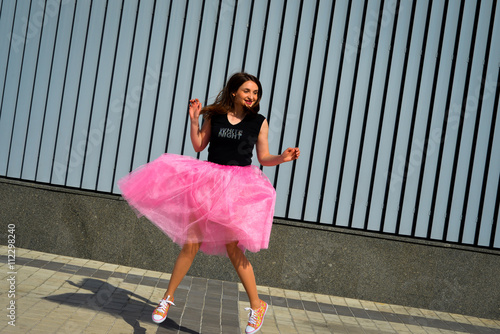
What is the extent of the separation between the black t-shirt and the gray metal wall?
90.9 inches

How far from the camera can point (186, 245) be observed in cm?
450

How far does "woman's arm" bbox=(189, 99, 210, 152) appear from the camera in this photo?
183 inches

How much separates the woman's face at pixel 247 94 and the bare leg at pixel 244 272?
44.0 inches

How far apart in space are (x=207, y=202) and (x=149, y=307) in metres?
1.47

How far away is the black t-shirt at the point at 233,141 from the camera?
4.62 meters

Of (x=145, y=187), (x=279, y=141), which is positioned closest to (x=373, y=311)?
(x=279, y=141)

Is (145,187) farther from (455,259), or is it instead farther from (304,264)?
(455,259)

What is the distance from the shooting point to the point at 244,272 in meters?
4.45

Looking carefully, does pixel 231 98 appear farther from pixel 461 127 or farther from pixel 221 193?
pixel 461 127

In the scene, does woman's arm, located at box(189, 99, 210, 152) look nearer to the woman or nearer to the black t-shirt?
the woman

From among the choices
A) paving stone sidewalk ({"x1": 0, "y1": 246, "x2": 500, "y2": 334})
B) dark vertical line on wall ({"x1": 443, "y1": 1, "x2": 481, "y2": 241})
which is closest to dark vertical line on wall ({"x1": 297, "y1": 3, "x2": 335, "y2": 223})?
paving stone sidewalk ({"x1": 0, "y1": 246, "x2": 500, "y2": 334})

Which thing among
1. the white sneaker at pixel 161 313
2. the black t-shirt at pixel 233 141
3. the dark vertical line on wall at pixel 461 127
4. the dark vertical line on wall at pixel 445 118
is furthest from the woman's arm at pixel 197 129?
the dark vertical line on wall at pixel 461 127

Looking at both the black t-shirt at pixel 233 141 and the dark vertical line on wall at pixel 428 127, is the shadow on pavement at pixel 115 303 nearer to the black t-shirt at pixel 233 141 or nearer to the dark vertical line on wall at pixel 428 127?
the black t-shirt at pixel 233 141

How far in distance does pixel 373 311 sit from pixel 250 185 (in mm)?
2767
